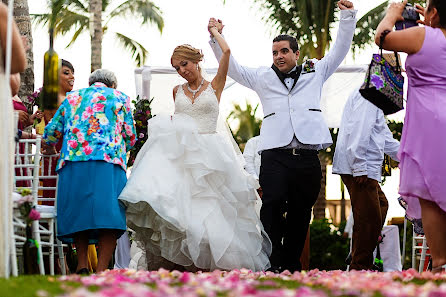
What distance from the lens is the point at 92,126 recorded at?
7.96 m

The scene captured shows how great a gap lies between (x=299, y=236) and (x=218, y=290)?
4.13m

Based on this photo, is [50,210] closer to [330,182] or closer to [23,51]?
[23,51]

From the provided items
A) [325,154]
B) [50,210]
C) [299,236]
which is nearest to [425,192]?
[299,236]

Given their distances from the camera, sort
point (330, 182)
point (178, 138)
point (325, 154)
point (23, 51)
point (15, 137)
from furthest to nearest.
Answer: point (330, 182), point (325, 154), point (178, 138), point (15, 137), point (23, 51)

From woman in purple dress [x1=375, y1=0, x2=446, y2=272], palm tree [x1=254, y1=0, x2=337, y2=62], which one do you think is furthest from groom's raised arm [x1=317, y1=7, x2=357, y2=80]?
palm tree [x1=254, y1=0, x2=337, y2=62]

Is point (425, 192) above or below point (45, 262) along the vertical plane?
above

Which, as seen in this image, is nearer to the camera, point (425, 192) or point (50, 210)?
point (425, 192)

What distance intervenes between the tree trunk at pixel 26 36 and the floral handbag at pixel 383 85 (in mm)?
5906

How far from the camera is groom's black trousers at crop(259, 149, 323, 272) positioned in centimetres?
824

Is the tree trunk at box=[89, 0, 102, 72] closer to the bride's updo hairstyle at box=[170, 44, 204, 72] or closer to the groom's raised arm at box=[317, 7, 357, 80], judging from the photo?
the bride's updo hairstyle at box=[170, 44, 204, 72]

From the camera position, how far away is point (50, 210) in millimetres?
7801

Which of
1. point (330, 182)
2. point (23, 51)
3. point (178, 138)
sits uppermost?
point (23, 51)

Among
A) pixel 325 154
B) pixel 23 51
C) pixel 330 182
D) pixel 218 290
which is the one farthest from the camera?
pixel 330 182

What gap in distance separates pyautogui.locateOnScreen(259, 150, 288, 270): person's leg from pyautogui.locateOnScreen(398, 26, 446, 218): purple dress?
1740 millimetres
